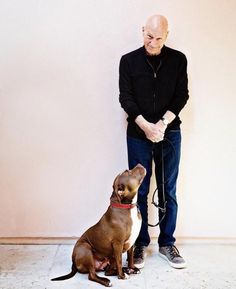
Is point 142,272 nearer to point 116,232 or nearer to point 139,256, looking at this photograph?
point 139,256

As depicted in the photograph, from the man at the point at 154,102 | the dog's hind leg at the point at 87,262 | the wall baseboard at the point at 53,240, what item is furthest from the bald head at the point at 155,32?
the wall baseboard at the point at 53,240

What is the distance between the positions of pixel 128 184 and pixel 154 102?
514 mm

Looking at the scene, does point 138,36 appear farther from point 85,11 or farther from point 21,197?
point 21,197

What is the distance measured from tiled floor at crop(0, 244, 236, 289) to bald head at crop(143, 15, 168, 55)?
1.30 m

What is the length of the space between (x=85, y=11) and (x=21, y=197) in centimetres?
127

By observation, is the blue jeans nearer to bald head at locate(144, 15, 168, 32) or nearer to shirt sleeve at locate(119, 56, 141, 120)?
shirt sleeve at locate(119, 56, 141, 120)

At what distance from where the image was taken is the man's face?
2307 millimetres

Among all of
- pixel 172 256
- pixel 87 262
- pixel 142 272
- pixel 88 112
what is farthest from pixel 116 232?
pixel 88 112

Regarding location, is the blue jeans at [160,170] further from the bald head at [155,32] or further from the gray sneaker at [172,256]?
the bald head at [155,32]

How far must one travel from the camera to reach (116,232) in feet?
7.61

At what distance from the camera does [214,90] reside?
267 centimetres

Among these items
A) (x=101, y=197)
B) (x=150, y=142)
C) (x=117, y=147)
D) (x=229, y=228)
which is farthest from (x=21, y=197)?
(x=229, y=228)

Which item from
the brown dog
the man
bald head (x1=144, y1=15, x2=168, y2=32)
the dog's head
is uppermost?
bald head (x1=144, y1=15, x2=168, y2=32)

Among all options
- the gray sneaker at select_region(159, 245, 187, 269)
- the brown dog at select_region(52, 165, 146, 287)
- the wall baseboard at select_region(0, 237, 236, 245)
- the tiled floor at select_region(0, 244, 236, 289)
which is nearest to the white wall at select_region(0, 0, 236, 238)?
the wall baseboard at select_region(0, 237, 236, 245)
